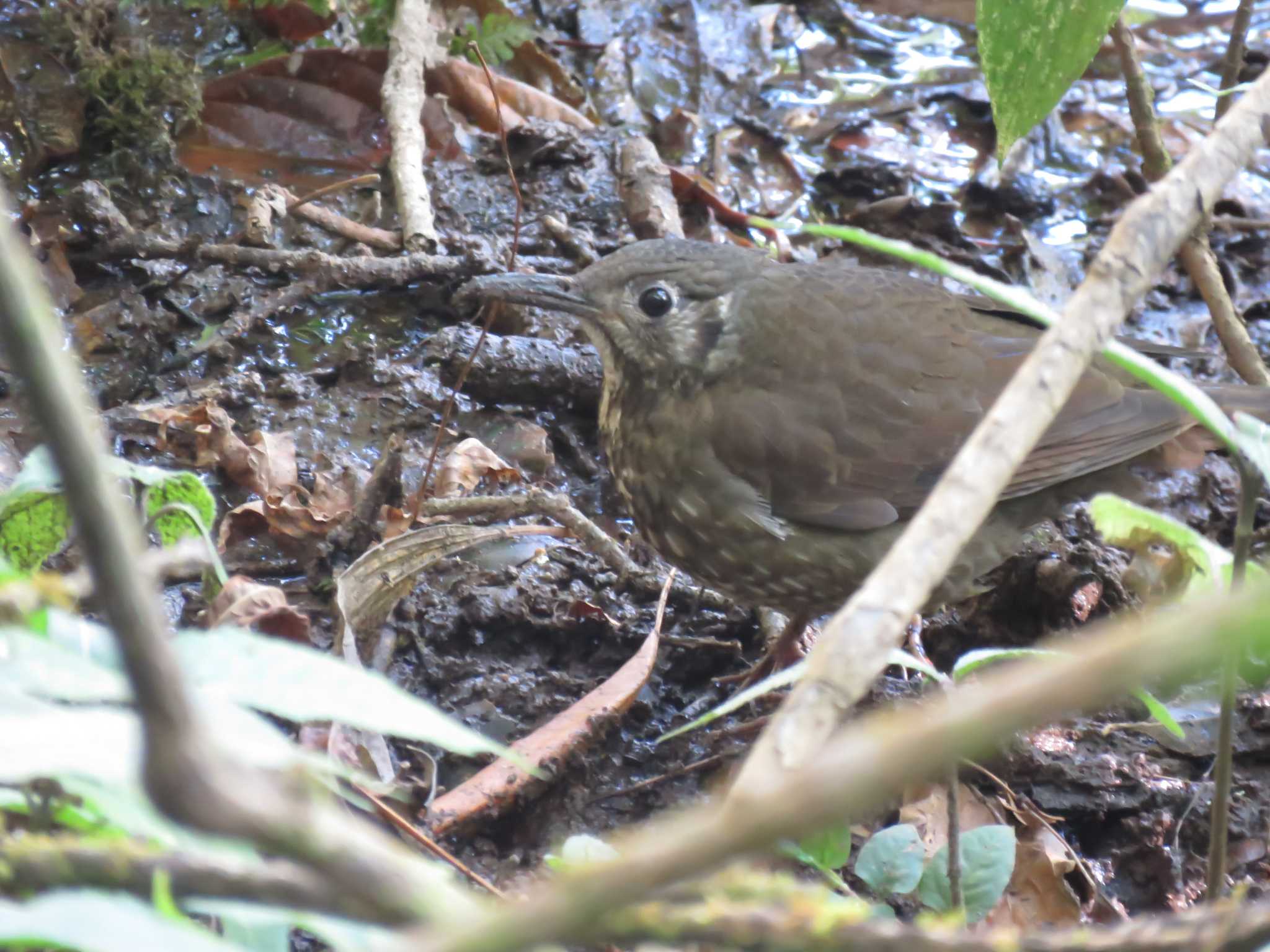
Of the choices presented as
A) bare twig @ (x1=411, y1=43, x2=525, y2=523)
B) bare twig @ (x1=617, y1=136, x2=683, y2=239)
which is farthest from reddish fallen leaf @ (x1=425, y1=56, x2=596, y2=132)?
bare twig @ (x1=411, y1=43, x2=525, y2=523)

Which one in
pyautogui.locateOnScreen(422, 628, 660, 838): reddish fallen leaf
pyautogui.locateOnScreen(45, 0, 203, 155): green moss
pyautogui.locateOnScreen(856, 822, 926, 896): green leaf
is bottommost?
pyautogui.locateOnScreen(856, 822, 926, 896): green leaf

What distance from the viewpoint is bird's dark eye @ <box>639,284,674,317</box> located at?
3.58 m

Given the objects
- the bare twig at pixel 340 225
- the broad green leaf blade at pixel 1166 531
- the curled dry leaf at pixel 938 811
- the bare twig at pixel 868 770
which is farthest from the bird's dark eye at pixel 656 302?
the bare twig at pixel 868 770

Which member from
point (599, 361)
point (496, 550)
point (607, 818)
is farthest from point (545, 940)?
point (599, 361)

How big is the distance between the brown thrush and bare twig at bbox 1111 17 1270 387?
25.0 inches

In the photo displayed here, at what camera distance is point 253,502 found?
3.53 meters

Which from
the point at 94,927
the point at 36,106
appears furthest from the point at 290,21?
the point at 94,927

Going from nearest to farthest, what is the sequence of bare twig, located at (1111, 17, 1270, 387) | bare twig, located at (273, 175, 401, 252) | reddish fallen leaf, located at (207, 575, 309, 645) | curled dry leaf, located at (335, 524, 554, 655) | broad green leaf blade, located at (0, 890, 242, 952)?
broad green leaf blade, located at (0, 890, 242, 952), reddish fallen leaf, located at (207, 575, 309, 645), curled dry leaf, located at (335, 524, 554, 655), bare twig, located at (1111, 17, 1270, 387), bare twig, located at (273, 175, 401, 252)

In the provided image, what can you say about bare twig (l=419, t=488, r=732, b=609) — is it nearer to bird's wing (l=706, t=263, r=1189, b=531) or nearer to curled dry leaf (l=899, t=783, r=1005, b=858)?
bird's wing (l=706, t=263, r=1189, b=531)

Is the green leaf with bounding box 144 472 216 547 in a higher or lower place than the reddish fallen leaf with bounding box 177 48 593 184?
lower

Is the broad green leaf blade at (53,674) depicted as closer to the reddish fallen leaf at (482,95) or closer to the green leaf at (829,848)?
the green leaf at (829,848)

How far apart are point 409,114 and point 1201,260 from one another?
2850 mm

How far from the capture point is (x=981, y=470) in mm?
1332

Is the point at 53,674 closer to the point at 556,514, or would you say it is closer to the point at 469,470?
the point at 556,514
